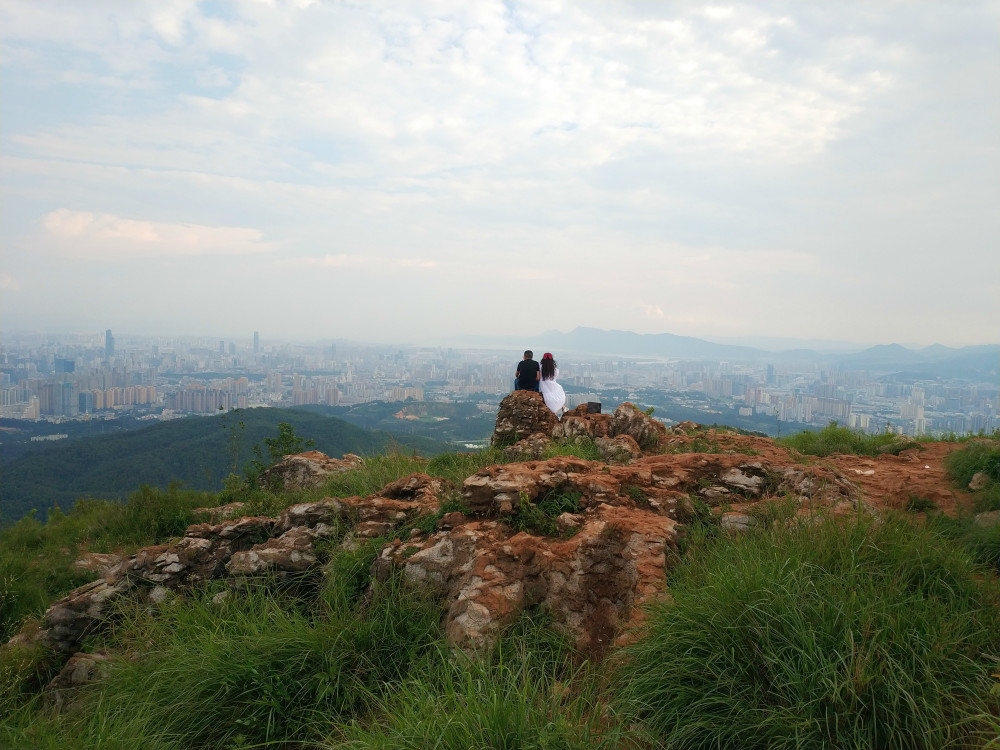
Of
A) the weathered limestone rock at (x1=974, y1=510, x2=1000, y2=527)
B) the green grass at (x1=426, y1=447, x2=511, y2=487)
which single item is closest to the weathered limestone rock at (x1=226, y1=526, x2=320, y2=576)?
the green grass at (x1=426, y1=447, x2=511, y2=487)

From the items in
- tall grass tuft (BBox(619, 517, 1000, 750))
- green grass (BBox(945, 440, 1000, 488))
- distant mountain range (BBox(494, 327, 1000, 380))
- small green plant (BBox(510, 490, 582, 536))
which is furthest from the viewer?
distant mountain range (BBox(494, 327, 1000, 380))

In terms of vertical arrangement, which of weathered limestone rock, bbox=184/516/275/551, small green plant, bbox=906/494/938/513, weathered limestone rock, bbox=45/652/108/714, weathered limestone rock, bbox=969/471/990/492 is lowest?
weathered limestone rock, bbox=45/652/108/714

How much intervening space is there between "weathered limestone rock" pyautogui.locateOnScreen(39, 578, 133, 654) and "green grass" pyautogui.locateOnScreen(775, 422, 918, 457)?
9.78 metres

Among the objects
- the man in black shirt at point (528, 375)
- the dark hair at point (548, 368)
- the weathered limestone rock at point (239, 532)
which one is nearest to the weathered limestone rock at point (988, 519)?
the weathered limestone rock at point (239, 532)

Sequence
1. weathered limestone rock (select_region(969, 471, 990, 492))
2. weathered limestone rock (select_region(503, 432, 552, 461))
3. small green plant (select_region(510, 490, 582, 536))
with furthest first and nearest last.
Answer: weathered limestone rock (select_region(503, 432, 552, 461)), weathered limestone rock (select_region(969, 471, 990, 492)), small green plant (select_region(510, 490, 582, 536))

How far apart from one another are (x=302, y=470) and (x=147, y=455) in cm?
2000

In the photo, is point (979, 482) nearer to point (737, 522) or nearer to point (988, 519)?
point (988, 519)

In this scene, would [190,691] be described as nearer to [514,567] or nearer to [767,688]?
[514,567]

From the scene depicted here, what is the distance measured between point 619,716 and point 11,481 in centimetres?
2937

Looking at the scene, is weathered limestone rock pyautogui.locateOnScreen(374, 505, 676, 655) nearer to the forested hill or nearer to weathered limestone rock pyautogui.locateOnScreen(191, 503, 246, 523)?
weathered limestone rock pyautogui.locateOnScreen(191, 503, 246, 523)

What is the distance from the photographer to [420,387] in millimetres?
58750

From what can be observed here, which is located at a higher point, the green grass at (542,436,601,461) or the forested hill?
the green grass at (542,436,601,461)

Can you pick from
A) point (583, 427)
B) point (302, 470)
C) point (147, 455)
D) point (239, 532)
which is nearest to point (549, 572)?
point (239, 532)

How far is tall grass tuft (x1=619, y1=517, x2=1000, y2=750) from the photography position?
2648mm
